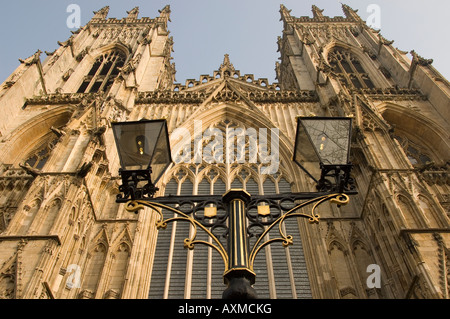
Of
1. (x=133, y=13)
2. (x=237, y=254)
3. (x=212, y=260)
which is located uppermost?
(x=133, y=13)

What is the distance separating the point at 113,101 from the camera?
15867 mm

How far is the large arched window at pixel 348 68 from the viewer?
2139cm

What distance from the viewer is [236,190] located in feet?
14.7

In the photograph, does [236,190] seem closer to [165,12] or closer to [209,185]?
[209,185]

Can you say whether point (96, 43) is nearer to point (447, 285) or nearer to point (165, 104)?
point (165, 104)

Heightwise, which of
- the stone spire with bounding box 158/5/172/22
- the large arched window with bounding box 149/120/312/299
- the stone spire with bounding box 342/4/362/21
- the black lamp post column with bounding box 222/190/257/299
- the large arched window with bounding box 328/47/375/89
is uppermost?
the stone spire with bounding box 158/5/172/22

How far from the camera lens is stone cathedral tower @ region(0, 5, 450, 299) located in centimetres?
902

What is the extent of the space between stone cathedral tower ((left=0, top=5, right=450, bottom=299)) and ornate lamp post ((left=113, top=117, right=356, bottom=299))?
436 cm

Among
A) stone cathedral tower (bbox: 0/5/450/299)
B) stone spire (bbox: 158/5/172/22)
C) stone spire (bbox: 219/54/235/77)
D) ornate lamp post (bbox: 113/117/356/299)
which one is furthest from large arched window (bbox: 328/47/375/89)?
ornate lamp post (bbox: 113/117/356/299)

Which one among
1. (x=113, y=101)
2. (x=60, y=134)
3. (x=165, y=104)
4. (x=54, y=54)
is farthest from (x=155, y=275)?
(x=54, y=54)

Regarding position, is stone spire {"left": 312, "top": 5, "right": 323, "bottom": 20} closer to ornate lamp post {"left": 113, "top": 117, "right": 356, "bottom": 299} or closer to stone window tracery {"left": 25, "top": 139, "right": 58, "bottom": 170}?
stone window tracery {"left": 25, "top": 139, "right": 58, "bottom": 170}

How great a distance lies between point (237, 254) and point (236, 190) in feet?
2.87

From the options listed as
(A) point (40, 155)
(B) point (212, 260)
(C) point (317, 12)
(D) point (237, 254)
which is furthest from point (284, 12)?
(D) point (237, 254)
